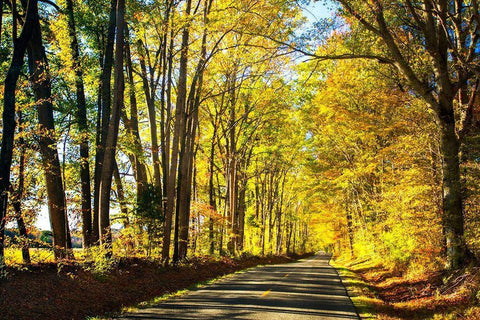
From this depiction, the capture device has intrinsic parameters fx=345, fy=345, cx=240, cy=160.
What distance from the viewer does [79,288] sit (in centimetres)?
883

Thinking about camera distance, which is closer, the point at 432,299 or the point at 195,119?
the point at 432,299

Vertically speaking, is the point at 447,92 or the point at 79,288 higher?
the point at 447,92

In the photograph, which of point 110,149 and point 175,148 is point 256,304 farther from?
point 175,148

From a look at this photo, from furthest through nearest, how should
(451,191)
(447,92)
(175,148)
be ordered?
(175,148) < (447,92) < (451,191)

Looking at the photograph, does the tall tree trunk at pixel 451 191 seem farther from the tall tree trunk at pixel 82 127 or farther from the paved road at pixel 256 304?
the tall tree trunk at pixel 82 127

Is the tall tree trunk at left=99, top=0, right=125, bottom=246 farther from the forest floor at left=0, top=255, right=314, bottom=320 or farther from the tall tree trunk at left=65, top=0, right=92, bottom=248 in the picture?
the tall tree trunk at left=65, top=0, right=92, bottom=248

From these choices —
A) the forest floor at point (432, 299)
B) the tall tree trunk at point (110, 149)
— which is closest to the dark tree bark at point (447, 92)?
the forest floor at point (432, 299)

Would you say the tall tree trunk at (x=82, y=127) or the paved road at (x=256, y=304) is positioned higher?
the tall tree trunk at (x=82, y=127)

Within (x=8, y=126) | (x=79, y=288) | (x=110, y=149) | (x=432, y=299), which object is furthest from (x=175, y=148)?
(x=432, y=299)

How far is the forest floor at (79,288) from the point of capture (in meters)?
7.17

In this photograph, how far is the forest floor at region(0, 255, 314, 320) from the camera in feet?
23.5

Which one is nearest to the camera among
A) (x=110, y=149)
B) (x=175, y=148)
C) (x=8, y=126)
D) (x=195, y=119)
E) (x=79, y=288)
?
(x=8, y=126)

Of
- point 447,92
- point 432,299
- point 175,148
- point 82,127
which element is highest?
point 82,127

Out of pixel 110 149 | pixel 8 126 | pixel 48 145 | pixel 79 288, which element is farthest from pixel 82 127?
pixel 79 288
